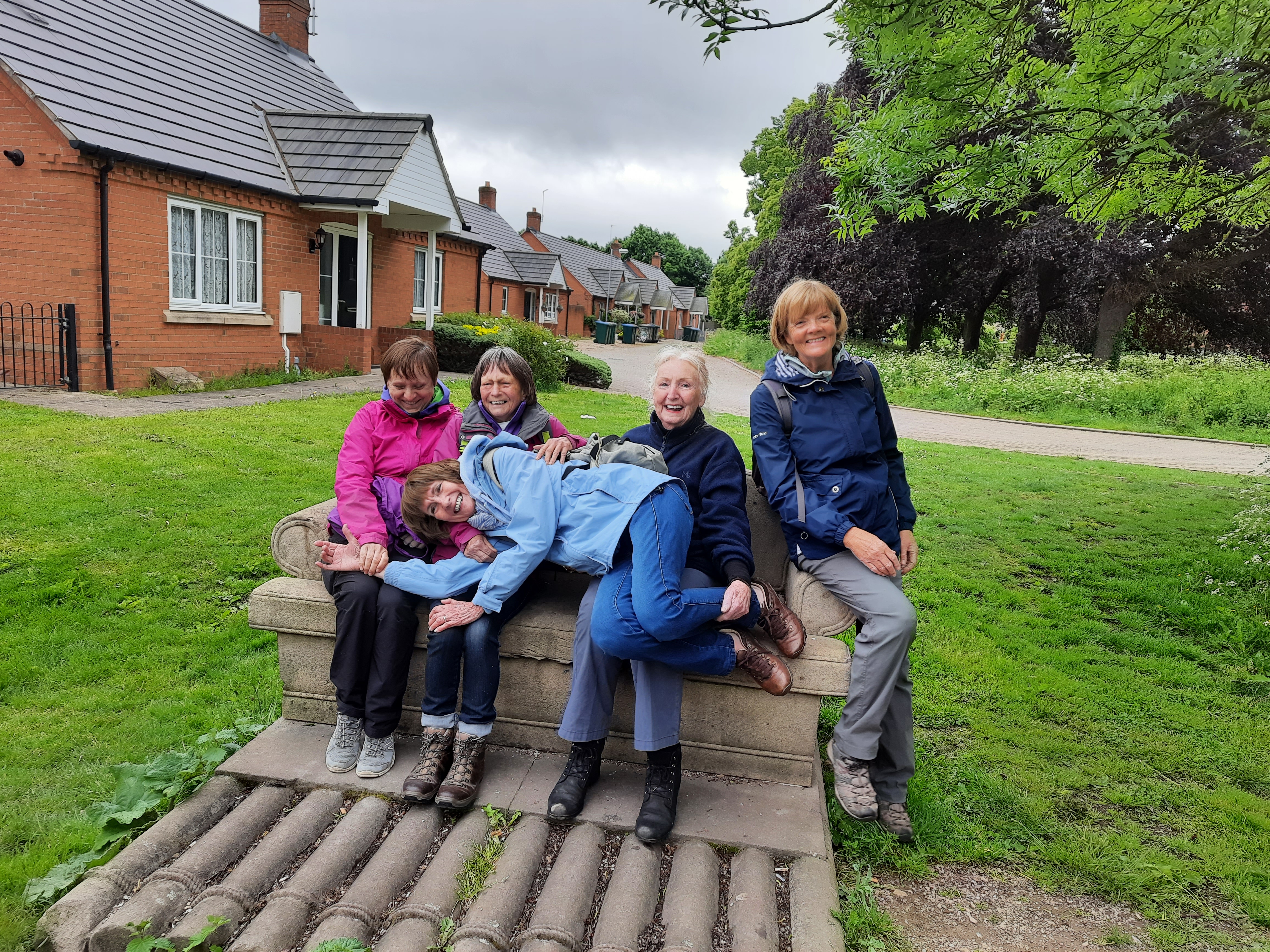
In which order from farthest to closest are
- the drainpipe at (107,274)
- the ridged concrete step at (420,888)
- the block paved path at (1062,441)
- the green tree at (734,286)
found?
the green tree at (734,286), the block paved path at (1062,441), the drainpipe at (107,274), the ridged concrete step at (420,888)

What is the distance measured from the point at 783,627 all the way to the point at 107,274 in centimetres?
1171

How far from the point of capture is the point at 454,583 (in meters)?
3.04

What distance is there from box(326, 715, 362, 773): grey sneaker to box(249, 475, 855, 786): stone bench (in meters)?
0.25

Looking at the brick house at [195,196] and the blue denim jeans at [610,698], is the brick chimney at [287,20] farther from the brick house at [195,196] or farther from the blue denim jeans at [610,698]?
the blue denim jeans at [610,698]

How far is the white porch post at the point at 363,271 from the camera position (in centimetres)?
1488

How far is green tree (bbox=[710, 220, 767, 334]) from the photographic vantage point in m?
46.5

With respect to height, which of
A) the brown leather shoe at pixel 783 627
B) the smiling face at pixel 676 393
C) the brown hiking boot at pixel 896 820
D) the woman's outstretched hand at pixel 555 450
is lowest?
the brown hiking boot at pixel 896 820

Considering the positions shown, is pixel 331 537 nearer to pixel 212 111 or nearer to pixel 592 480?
pixel 592 480

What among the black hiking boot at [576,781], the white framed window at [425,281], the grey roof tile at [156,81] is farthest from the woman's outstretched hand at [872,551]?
the white framed window at [425,281]

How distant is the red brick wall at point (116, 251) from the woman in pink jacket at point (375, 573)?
985 cm

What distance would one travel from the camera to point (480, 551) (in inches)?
121

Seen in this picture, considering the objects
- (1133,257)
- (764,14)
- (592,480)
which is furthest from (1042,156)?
(1133,257)

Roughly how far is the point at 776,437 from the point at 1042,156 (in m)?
4.50

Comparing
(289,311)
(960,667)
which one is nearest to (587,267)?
(289,311)
